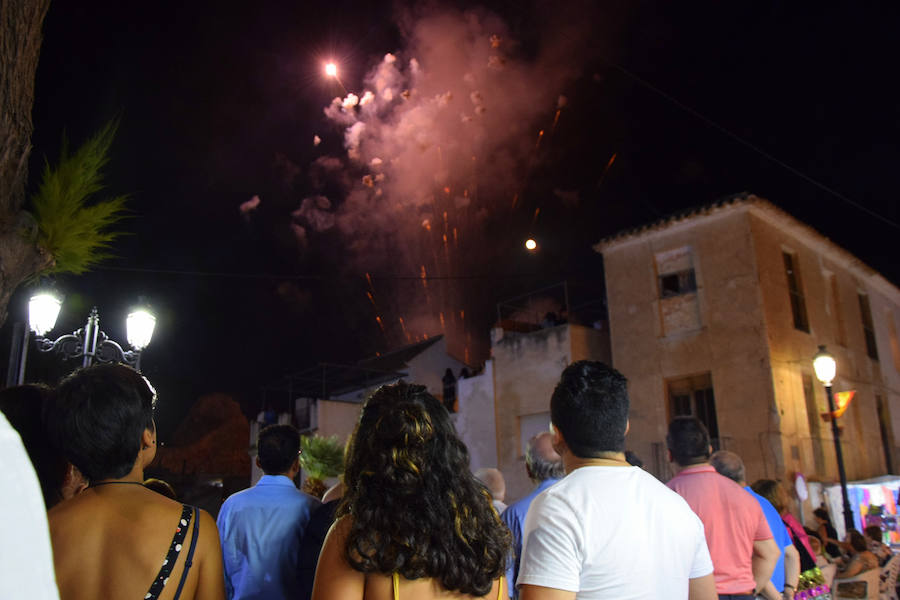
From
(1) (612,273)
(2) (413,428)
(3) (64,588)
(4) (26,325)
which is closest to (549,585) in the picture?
(2) (413,428)

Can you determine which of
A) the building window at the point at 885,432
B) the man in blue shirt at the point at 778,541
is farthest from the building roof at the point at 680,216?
the man in blue shirt at the point at 778,541

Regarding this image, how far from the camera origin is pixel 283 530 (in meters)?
3.93

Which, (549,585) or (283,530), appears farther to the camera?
(283,530)

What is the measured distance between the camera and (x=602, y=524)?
7.65 feet

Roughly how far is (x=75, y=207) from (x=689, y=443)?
3666 mm

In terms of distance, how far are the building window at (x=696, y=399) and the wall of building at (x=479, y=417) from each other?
5.38 meters

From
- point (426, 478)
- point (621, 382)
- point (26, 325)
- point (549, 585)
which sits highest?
point (26, 325)

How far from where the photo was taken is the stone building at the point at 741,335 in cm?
1461

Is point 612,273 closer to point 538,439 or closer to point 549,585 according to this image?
point 538,439

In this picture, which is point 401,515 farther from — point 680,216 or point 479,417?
point 479,417

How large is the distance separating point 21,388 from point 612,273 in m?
16.3

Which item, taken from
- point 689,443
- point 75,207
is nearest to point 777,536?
point 689,443

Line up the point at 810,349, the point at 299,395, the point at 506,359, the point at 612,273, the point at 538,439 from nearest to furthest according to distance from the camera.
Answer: the point at 538,439 → the point at 810,349 → the point at 612,273 → the point at 506,359 → the point at 299,395

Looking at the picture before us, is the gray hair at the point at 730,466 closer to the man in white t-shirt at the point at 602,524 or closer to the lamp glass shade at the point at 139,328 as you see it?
the man in white t-shirt at the point at 602,524
